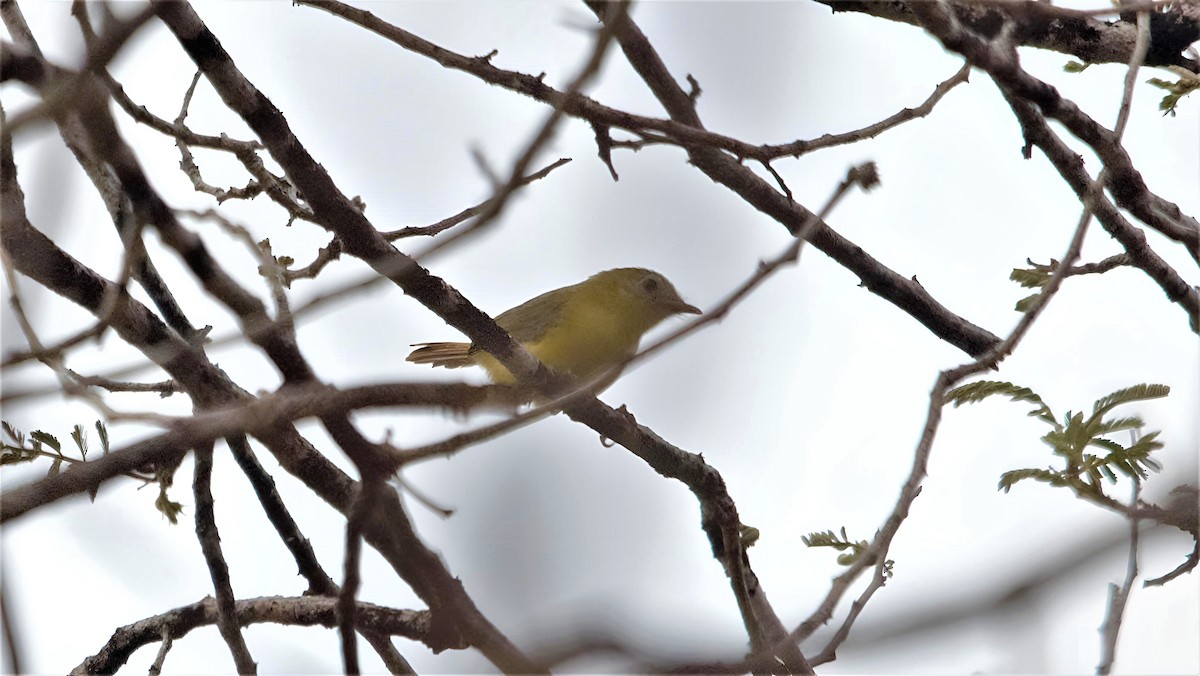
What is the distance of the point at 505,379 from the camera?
254 inches

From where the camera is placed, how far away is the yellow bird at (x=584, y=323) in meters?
6.81

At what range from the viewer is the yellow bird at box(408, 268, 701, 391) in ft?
22.3

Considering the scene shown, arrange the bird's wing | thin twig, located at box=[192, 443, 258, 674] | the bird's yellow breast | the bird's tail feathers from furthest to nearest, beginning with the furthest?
the bird's tail feathers
the bird's wing
the bird's yellow breast
thin twig, located at box=[192, 443, 258, 674]

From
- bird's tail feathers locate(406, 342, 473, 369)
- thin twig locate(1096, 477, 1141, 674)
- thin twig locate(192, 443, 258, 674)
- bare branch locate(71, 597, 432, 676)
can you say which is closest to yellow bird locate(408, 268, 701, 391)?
bird's tail feathers locate(406, 342, 473, 369)

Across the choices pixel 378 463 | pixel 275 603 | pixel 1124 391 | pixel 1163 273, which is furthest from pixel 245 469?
pixel 1163 273

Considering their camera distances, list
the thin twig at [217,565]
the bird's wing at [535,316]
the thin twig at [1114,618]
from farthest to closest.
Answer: the bird's wing at [535,316] → the thin twig at [217,565] → the thin twig at [1114,618]

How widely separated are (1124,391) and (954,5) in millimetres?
1672

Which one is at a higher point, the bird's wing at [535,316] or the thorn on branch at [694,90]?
the bird's wing at [535,316]

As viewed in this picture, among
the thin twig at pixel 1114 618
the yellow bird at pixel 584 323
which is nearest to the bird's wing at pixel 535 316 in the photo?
the yellow bird at pixel 584 323

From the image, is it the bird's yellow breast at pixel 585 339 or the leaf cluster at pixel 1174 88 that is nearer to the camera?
the leaf cluster at pixel 1174 88

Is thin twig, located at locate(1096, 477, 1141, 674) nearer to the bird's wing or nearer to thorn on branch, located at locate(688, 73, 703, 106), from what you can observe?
thorn on branch, located at locate(688, 73, 703, 106)

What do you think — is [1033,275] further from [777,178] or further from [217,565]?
[217,565]

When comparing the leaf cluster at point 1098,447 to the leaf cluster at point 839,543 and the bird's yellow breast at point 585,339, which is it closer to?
the leaf cluster at point 839,543

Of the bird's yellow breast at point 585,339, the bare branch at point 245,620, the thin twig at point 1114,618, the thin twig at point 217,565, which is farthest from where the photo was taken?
the bird's yellow breast at point 585,339
